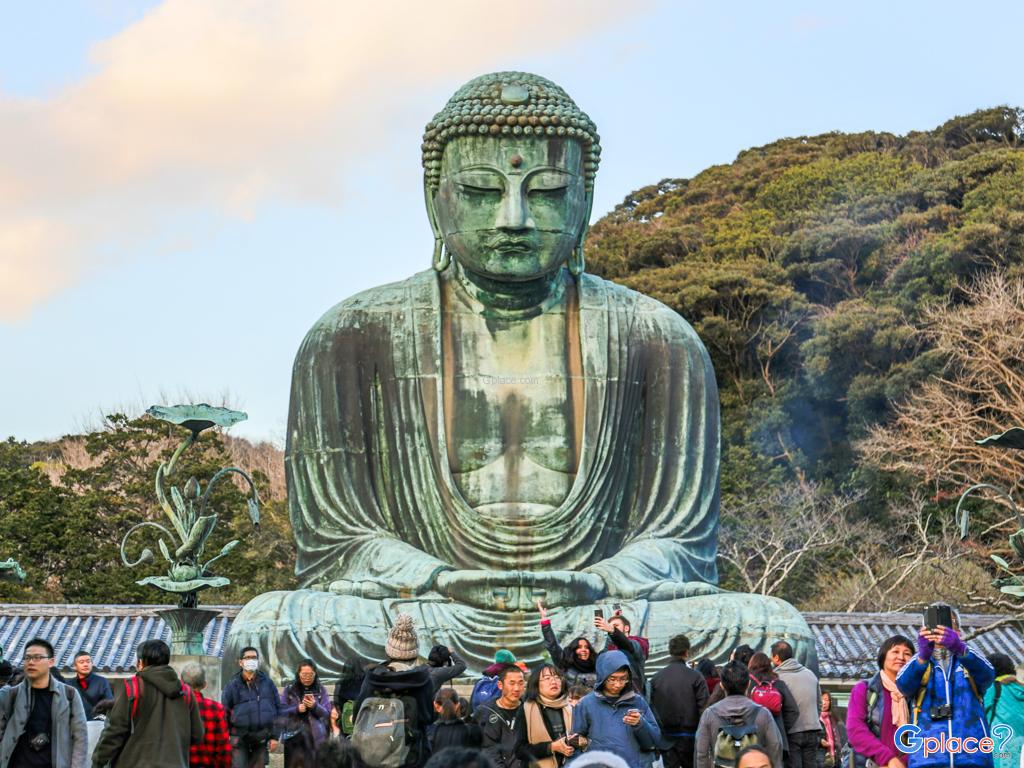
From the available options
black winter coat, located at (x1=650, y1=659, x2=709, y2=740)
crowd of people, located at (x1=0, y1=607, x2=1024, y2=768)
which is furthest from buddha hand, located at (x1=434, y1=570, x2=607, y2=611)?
black winter coat, located at (x1=650, y1=659, x2=709, y2=740)

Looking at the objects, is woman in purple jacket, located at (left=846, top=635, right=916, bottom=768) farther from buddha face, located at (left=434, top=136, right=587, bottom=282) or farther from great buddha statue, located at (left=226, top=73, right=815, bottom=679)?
buddha face, located at (left=434, top=136, right=587, bottom=282)

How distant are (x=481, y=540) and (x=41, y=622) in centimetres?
1669

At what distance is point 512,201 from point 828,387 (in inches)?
984

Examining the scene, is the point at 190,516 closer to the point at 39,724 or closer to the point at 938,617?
the point at 39,724

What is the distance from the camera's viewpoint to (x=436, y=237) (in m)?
14.1

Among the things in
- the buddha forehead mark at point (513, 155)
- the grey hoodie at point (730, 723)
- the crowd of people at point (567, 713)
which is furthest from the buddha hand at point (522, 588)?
the grey hoodie at point (730, 723)

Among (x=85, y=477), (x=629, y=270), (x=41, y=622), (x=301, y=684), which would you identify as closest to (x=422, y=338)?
(x=301, y=684)

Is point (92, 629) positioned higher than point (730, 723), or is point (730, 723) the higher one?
point (730, 723)

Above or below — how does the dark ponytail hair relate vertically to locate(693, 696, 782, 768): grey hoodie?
above

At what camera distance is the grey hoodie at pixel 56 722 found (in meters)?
9.36

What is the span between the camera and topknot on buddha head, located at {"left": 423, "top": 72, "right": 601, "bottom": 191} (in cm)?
1360

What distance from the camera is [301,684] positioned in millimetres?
11305

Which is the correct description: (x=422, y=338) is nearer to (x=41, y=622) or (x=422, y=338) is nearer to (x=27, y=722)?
(x=27, y=722)

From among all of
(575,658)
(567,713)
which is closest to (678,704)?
(575,658)
